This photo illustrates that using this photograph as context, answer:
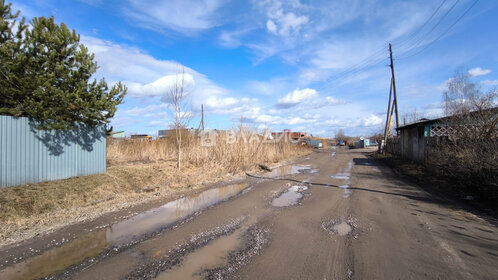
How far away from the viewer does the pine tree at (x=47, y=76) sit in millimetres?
7508

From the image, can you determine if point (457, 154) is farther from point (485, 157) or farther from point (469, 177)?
point (485, 157)

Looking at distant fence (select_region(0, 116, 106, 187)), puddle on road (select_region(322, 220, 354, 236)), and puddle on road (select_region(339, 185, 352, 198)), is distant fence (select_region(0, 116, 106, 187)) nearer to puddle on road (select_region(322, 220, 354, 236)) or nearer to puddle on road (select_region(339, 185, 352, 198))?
puddle on road (select_region(322, 220, 354, 236))

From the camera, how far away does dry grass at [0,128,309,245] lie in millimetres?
5660

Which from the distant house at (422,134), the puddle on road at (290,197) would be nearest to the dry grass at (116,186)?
the puddle on road at (290,197)

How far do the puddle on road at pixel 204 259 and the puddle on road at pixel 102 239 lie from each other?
1445 mm

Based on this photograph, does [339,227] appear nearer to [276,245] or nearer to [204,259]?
[276,245]

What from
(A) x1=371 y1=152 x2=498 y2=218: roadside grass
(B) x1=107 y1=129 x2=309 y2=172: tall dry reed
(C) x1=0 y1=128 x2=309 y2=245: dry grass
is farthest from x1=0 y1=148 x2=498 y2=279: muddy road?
(B) x1=107 y1=129 x2=309 y2=172: tall dry reed

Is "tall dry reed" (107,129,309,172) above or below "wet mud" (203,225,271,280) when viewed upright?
above

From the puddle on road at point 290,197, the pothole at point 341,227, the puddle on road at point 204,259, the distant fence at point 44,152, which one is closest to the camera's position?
the puddle on road at point 204,259

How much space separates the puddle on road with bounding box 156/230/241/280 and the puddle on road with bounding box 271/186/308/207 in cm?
268

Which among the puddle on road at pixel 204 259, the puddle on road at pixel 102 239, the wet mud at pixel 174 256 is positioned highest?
the wet mud at pixel 174 256

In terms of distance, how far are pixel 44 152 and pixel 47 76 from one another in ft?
8.06

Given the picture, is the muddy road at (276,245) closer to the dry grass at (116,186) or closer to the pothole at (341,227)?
the pothole at (341,227)

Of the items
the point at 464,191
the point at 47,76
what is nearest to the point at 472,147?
the point at 464,191
